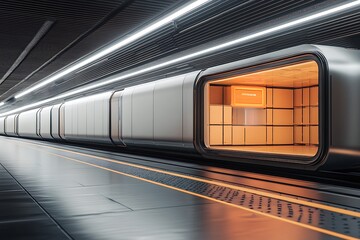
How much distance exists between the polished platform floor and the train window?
779 cm

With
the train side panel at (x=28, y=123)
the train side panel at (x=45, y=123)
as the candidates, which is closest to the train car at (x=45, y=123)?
the train side panel at (x=45, y=123)

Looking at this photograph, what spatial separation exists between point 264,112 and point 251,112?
21.8 inches

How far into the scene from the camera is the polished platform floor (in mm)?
4328

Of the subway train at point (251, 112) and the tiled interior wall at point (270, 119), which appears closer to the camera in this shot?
the subway train at point (251, 112)

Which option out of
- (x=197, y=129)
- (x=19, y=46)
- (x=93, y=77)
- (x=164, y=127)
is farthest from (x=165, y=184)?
(x=93, y=77)

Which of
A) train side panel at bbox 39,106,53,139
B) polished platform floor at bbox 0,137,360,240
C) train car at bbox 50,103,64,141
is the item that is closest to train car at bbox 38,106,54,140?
train side panel at bbox 39,106,53,139

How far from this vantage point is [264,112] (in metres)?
17.8

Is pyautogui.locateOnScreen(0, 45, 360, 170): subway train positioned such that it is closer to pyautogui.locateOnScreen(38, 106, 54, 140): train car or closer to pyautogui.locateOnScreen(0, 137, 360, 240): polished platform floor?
pyautogui.locateOnScreen(0, 137, 360, 240): polished platform floor

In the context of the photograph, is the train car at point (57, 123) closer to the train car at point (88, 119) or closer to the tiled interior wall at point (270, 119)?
the train car at point (88, 119)

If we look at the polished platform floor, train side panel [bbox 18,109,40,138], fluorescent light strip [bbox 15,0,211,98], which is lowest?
the polished platform floor

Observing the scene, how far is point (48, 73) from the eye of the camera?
19656mm

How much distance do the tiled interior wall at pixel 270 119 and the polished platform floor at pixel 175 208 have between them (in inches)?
308

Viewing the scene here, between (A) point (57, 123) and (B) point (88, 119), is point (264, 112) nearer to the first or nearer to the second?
(B) point (88, 119)

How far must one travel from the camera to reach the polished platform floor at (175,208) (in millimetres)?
4328
